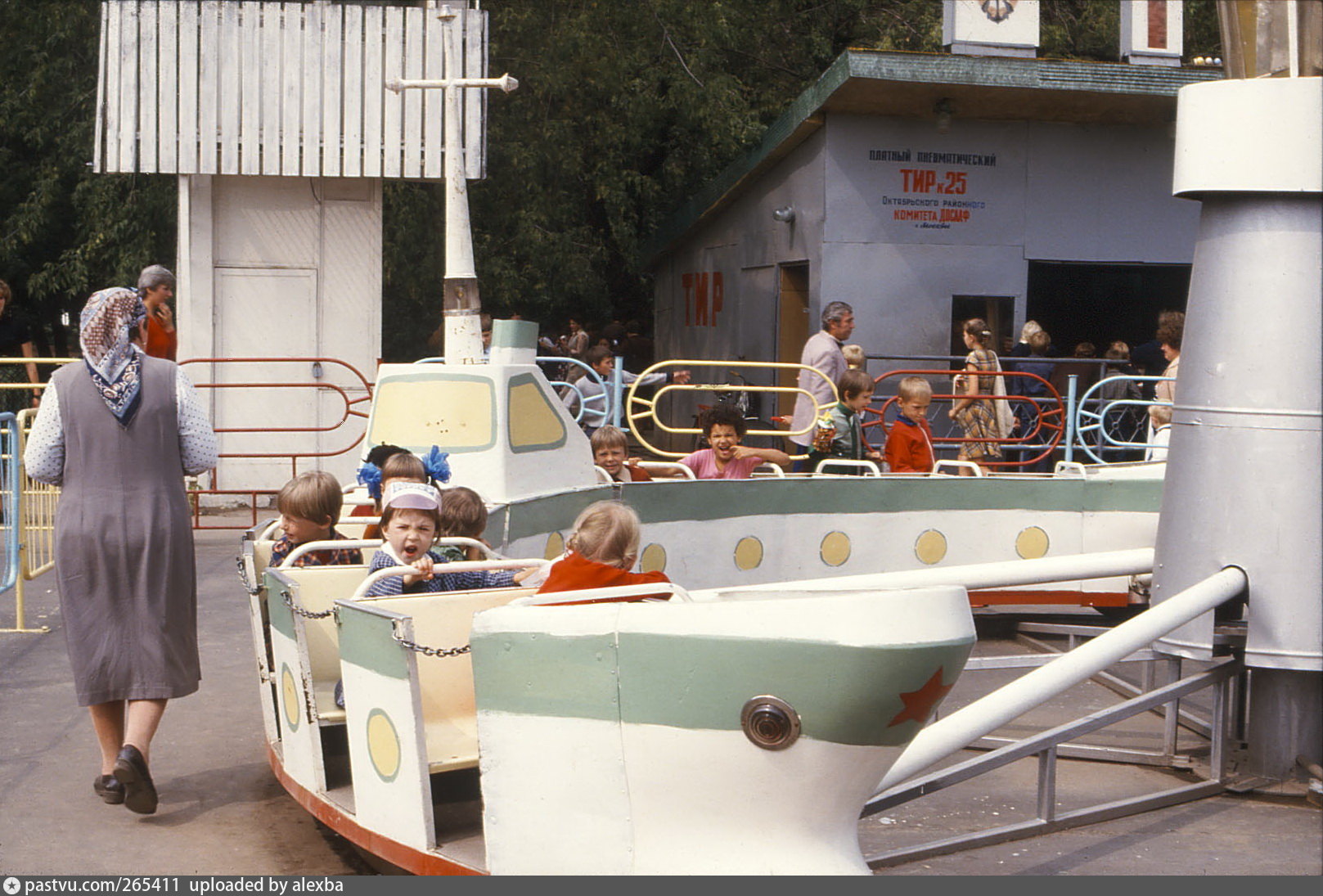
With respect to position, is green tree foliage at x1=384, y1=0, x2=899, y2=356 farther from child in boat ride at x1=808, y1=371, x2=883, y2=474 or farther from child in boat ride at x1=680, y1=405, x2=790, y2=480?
child in boat ride at x1=680, y1=405, x2=790, y2=480

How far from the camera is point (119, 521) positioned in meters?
5.58

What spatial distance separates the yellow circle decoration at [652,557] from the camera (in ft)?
31.6

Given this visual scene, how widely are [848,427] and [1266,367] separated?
478 cm

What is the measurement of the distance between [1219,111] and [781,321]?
12.6 meters

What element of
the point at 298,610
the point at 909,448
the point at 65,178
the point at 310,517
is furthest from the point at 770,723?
the point at 65,178

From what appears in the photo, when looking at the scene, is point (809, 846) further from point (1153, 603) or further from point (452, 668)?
point (1153, 603)

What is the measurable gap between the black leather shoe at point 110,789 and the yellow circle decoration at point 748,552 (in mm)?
5158

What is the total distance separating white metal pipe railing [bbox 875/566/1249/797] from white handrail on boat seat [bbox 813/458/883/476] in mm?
4505

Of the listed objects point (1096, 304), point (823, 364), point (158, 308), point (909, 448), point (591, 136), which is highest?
point (591, 136)

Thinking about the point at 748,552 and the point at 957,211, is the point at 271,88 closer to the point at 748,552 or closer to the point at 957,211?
the point at 748,552

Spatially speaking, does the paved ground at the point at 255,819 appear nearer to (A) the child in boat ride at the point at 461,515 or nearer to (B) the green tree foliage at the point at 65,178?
(A) the child in boat ride at the point at 461,515

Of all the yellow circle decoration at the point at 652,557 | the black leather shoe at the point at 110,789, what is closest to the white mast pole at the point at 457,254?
the yellow circle decoration at the point at 652,557

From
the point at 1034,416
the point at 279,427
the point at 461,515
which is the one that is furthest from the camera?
the point at 279,427
